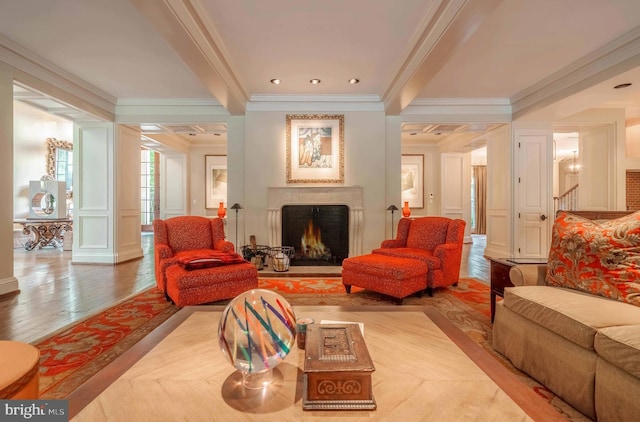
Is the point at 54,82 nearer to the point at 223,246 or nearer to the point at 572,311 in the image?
the point at 223,246

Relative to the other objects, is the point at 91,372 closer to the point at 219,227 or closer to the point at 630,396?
the point at 219,227

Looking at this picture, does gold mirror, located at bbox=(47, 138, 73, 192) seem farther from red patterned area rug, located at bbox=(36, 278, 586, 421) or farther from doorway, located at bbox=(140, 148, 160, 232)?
red patterned area rug, located at bbox=(36, 278, 586, 421)

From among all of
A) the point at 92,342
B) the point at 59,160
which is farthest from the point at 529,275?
the point at 59,160

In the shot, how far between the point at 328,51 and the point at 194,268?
9.06 feet

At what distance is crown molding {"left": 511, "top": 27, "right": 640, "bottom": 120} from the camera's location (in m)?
3.26

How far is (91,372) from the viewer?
179 centimetres

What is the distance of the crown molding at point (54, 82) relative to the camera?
135 inches

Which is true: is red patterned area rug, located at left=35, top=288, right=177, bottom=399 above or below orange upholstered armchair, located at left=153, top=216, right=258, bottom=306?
below

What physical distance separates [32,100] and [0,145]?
1510 millimetres

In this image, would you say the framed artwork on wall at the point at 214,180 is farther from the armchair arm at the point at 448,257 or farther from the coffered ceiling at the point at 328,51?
the armchair arm at the point at 448,257

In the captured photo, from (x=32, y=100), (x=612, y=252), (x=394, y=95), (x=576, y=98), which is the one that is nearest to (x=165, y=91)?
(x=32, y=100)

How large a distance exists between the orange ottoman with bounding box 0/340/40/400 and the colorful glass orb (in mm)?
580

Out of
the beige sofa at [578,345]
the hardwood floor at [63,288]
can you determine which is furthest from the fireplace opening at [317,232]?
the beige sofa at [578,345]

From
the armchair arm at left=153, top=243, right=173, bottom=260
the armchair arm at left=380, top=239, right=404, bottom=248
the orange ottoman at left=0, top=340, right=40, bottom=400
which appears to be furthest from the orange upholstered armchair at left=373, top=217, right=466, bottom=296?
the orange ottoman at left=0, top=340, right=40, bottom=400
